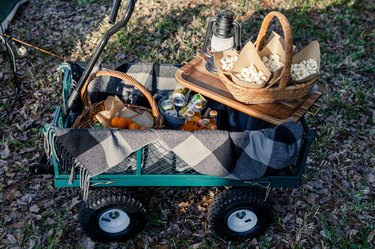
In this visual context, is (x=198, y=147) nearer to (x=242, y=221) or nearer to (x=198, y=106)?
(x=198, y=106)

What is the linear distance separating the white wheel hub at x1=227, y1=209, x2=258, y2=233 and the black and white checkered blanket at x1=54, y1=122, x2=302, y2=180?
1.74 ft

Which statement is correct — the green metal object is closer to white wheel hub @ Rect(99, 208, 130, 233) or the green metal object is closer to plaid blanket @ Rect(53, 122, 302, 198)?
plaid blanket @ Rect(53, 122, 302, 198)

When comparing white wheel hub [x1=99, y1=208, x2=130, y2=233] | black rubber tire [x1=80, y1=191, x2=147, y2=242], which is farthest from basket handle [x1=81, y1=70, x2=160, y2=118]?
white wheel hub [x1=99, y1=208, x2=130, y2=233]

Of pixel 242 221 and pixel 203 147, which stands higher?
pixel 203 147

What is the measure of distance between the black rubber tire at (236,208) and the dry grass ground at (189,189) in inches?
7.5

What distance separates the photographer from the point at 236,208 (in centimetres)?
318

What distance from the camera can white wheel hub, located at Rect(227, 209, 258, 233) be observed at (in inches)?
131

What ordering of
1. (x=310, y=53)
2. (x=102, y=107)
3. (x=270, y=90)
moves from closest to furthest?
(x=270, y=90) → (x=310, y=53) → (x=102, y=107)

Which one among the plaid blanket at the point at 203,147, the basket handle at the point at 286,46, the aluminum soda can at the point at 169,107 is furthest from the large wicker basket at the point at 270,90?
the aluminum soda can at the point at 169,107

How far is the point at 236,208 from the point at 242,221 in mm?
241

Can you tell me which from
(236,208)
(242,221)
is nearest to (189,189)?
(242,221)

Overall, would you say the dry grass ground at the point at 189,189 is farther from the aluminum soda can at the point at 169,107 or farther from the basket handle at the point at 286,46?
the basket handle at the point at 286,46

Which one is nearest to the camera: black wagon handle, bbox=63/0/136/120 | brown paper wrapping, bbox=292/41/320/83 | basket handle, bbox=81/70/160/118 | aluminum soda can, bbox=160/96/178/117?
black wagon handle, bbox=63/0/136/120

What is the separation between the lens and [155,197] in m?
3.79
